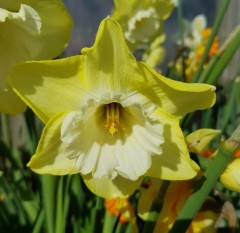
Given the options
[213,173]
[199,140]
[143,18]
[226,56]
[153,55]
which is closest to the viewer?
[213,173]

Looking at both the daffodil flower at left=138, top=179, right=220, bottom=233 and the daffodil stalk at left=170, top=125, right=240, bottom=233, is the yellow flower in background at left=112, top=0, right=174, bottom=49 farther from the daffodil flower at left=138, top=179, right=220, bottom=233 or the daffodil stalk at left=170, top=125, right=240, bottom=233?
the daffodil stalk at left=170, top=125, right=240, bottom=233

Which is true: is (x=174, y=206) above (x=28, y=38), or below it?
below

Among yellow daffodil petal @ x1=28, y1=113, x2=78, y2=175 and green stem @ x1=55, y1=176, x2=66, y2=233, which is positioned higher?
yellow daffodil petal @ x1=28, y1=113, x2=78, y2=175

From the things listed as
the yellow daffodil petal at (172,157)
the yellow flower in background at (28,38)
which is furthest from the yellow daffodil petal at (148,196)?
the yellow flower in background at (28,38)

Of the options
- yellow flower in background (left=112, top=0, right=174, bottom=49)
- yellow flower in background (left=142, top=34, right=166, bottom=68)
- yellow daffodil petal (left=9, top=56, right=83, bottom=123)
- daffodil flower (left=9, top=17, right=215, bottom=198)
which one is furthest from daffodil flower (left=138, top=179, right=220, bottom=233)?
yellow flower in background (left=142, top=34, right=166, bottom=68)

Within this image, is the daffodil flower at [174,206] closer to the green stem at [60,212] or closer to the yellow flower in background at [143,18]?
the green stem at [60,212]

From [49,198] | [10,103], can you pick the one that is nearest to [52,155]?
[10,103]

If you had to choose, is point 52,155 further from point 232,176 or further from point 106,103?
point 232,176
